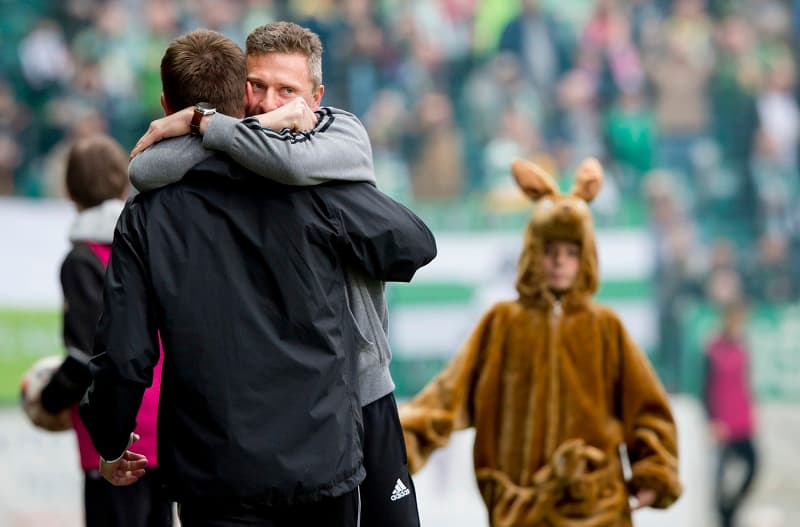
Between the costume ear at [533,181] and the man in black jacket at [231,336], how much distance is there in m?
1.87

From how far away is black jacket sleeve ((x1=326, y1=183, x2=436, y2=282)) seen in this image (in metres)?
2.95

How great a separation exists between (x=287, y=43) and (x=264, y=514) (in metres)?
1.06

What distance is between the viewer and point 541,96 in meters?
11.3

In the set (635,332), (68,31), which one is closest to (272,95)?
(635,332)

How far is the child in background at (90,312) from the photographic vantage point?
414 cm

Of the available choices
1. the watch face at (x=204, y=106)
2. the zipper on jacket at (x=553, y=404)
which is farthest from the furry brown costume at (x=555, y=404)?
the watch face at (x=204, y=106)

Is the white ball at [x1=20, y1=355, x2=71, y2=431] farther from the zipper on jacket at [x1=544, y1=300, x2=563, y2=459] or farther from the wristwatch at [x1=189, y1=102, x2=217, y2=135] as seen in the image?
the wristwatch at [x1=189, y1=102, x2=217, y2=135]

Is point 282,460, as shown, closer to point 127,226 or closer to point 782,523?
point 127,226

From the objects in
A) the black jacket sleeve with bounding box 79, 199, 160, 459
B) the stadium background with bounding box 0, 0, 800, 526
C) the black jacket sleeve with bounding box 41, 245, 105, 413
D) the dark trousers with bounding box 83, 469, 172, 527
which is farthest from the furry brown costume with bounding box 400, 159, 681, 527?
the stadium background with bounding box 0, 0, 800, 526

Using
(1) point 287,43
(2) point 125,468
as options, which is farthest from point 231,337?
(1) point 287,43

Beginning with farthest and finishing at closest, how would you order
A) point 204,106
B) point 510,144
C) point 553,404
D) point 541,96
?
point 541,96, point 510,144, point 553,404, point 204,106

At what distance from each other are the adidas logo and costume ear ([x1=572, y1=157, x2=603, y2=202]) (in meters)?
1.72

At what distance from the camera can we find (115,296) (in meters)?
2.86

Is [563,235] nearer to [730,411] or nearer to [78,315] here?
[78,315]
